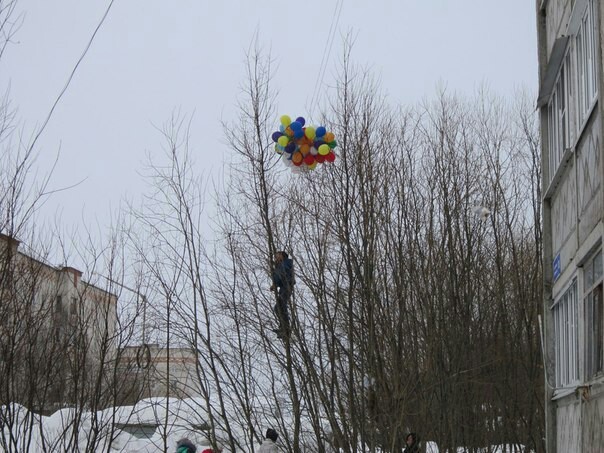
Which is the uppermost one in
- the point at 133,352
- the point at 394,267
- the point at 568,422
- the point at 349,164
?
the point at 349,164

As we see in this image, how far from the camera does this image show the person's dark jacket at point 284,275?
49.1 feet

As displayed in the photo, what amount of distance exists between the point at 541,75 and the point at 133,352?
8884 millimetres

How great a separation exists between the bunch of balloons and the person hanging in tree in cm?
166

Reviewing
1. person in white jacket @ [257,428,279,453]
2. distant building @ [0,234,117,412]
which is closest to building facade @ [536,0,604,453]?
person in white jacket @ [257,428,279,453]

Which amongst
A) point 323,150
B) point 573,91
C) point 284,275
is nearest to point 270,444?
→ point 284,275

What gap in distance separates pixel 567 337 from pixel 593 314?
209 centimetres

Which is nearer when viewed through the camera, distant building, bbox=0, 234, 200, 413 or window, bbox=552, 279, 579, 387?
window, bbox=552, 279, 579, 387

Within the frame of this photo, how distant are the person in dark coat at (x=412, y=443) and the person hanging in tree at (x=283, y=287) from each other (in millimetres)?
3547

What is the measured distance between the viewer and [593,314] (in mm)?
9922

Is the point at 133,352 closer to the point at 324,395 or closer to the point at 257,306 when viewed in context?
the point at 257,306

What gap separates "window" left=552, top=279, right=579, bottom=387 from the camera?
37.0 feet

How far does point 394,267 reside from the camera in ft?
58.7

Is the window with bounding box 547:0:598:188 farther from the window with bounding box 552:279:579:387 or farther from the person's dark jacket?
A: the person's dark jacket

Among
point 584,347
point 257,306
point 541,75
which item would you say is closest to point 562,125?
point 541,75
